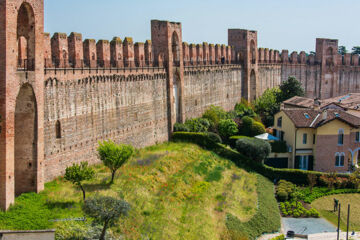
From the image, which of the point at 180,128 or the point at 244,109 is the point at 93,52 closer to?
the point at 180,128

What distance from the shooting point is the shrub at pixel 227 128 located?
47.2 meters

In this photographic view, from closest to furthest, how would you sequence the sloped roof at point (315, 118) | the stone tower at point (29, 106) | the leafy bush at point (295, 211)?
the stone tower at point (29, 106)
the leafy bush at point (295, 211)
the sloped roof at point (315, 118)

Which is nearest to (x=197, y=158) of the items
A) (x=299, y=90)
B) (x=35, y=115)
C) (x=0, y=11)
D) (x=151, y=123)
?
(x=151, y=123)

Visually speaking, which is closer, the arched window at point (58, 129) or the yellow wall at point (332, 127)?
the arched window at point (58, 129)

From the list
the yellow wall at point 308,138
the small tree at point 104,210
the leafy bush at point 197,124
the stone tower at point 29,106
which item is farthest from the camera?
the leafy bush at point 197,124

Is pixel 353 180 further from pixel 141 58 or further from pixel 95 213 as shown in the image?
pixel 95 213

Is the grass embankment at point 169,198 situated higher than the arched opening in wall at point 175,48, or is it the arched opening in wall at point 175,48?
the arched opening in wall at point 175,48

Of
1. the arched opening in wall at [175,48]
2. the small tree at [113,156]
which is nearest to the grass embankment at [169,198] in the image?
the small tree at [113,156]

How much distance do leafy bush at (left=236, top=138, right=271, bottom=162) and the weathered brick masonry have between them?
6.82 meters

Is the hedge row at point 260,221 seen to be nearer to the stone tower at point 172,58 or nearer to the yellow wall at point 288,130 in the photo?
the yellow wall at point 288,130

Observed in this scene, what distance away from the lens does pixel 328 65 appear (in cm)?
7081

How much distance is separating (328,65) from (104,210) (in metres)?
56.3

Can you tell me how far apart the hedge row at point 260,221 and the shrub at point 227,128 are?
11.2m

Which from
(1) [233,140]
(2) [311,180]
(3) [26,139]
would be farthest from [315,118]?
(3) [26,139]
